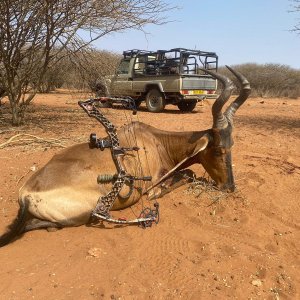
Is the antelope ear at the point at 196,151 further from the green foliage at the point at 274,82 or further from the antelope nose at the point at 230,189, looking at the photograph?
the green foliage at the point at 274,82

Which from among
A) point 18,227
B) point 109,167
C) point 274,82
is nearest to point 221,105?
point 109,167

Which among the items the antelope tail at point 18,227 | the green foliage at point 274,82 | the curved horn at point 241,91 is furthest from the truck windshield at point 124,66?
the green foliage at point 274,82

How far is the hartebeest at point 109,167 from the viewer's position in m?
4.70

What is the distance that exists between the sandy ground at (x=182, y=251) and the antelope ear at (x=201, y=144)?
1.77 ft

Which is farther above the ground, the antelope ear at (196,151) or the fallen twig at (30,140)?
the antelope ear at (196,151)

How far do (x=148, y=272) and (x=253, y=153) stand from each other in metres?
4.19

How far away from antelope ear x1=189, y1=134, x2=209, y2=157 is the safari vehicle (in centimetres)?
896

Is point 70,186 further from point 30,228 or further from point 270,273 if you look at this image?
point 270,273

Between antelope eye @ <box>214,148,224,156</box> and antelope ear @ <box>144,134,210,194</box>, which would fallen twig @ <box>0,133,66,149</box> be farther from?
antelope eye @ <box>214,148,224,156</box>

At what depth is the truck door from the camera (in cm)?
1661

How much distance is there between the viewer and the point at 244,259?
4.16 m

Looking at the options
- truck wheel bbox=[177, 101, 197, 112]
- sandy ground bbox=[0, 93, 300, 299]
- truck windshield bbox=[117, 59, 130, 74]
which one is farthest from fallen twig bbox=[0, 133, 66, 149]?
truck windshield bbox=[117, 59, 130, 74]

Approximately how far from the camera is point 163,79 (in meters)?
15.1

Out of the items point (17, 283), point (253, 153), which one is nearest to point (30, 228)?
point (17, 283)
